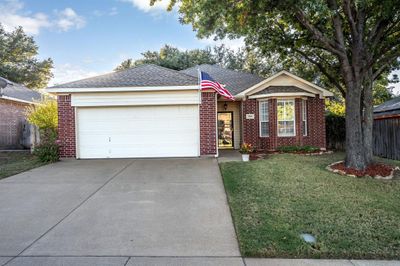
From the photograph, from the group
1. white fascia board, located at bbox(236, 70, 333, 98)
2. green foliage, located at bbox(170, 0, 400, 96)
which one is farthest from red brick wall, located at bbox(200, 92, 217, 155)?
white fascia board, located at bbox(236, 70, 333, 98)

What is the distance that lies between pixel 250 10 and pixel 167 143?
584 centimetres

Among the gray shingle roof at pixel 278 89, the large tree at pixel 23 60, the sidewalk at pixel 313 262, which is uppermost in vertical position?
the large tree at pixel 23 60

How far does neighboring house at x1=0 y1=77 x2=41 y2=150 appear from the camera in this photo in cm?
1680

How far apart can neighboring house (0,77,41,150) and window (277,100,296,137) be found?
13.9 metres

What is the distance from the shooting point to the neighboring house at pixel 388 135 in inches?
489

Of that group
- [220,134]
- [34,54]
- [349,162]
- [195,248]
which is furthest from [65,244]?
[34,54]

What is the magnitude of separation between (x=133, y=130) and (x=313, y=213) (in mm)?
8230

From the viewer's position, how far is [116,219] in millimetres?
5062

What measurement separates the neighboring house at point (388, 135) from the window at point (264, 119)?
5.30 metres

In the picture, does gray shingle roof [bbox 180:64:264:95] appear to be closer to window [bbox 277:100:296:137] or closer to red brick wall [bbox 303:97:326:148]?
window [bbox 277:100:296:137]

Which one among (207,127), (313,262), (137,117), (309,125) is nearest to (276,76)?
(309,125)

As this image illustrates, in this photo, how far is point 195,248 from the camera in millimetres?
3939

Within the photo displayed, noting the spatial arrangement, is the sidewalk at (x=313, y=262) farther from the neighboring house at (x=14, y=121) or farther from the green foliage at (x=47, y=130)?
the neighboring house at (x=14, y=121)

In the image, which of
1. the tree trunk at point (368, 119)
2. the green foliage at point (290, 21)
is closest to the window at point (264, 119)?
the green foliage at point (290, 21)
